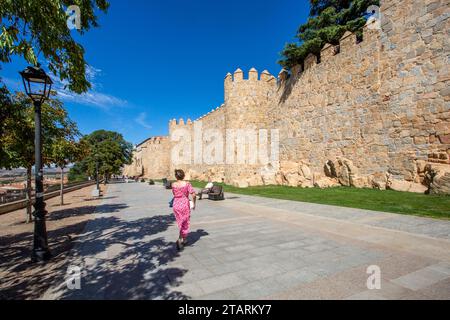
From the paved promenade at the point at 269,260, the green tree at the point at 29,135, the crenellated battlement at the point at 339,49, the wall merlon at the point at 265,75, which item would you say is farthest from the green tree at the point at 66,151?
the wall merlon at the point at 265,75

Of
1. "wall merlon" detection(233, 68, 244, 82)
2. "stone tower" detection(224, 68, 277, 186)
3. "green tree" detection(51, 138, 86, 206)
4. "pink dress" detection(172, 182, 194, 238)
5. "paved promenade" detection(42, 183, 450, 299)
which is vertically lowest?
"paved promenade" detection(42, 183, 450, 299)

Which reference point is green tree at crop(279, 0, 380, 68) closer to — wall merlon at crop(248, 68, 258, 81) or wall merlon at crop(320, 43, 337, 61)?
wall merlon at crop(320, 43, 337, 61)

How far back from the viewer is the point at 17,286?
3.32m

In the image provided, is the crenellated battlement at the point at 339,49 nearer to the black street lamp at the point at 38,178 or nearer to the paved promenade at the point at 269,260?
the paved promenade at the point at 269,260

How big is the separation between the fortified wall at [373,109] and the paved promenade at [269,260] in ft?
20.2

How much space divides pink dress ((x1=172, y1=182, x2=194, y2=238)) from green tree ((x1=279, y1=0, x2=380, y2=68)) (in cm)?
1721

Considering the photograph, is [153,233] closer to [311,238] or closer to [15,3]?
[311,238]

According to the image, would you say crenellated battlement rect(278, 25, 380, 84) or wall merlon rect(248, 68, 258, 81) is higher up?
wall merlon rect(248, 68, 258, 81)

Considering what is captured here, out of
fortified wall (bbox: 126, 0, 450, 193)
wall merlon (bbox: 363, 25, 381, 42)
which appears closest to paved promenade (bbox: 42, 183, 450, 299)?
fortified wall (bbox: 126, 0, 450, 193)

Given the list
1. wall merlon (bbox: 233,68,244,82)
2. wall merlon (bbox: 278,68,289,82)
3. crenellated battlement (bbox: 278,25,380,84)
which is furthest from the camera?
wall merlon (bbox: 233,68,244,82)

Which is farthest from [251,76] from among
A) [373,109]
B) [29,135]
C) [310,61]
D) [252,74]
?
[29,135]

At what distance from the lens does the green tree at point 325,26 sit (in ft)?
55.9

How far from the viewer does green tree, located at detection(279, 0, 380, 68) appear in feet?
55.9
